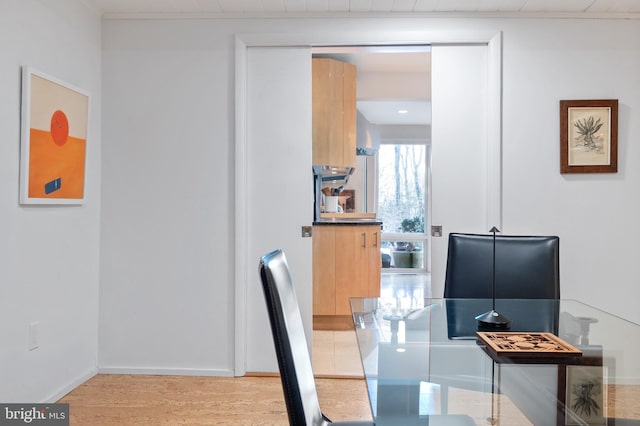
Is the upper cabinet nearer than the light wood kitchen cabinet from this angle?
No

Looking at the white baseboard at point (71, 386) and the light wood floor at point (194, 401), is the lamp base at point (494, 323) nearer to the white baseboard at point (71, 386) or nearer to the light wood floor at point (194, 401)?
the light wood floor at point (194, 401)

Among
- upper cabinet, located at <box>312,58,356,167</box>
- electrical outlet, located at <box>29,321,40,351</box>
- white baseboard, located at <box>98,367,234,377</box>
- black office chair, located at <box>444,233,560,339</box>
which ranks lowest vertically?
white baseboard, located at <box>98,367,234,377</box>

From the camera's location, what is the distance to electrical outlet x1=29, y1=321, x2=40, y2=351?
91.7 inches

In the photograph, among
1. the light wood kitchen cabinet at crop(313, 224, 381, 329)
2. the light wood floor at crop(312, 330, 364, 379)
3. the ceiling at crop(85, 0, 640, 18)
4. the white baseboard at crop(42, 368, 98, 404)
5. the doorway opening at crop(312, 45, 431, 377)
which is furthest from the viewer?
the doorway opening at crop(312, 45, 431, 377)

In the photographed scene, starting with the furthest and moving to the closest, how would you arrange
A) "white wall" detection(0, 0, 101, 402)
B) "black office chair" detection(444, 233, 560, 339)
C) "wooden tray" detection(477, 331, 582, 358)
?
"white wall" detection(0, 0, 101, 402)
"black office chair" detection(444, 233, 560, 339)
"wooden tray" detection(477, 331, 582, 358)

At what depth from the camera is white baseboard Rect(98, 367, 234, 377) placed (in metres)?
2.96

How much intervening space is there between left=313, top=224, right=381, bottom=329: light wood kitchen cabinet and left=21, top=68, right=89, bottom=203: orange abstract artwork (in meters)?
2.07

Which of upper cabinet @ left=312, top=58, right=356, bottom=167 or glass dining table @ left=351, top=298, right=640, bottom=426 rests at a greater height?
upper cabinet @ left=312, top=58, right=356, bottom=167

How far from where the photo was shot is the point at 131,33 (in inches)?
118

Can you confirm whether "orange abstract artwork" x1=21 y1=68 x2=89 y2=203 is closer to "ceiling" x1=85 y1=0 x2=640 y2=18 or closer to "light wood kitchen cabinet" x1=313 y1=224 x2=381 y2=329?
"ceiling" x1=85 y1=0 x2=640 y2=18

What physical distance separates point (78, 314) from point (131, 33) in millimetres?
1767

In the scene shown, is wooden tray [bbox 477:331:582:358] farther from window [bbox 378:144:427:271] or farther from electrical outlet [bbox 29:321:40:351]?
window [bbox 378:144:427:271]

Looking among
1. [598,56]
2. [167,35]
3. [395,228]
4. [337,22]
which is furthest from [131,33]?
[395,228]

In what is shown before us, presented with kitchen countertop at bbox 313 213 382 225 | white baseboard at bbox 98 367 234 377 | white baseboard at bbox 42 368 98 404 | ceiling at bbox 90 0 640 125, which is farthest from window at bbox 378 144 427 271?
white baseboard at bbox 42 368 98 404
